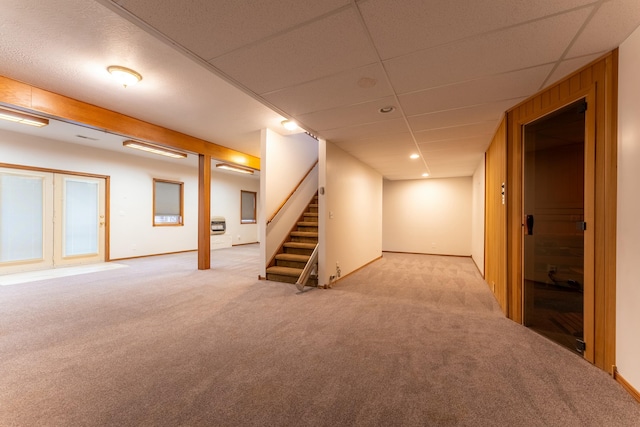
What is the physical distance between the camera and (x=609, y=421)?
1.45 m

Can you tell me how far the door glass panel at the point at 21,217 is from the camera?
16.3 ft

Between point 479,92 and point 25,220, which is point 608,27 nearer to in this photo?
point 479,92

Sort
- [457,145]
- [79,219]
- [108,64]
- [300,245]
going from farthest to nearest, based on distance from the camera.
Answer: [79,219] < [300,245] < [457,145] < [108,64]

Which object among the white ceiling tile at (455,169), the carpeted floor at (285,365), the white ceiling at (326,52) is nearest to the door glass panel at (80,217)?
the carpeted floor at (285,365)

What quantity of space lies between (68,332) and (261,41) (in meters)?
3.19

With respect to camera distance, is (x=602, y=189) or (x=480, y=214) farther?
(x=480, y=214)

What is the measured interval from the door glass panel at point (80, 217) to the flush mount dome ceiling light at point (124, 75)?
464cm

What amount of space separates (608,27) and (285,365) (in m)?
3.17

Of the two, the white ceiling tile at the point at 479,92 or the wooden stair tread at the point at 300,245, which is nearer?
the white ceiling tile at the point at 479,92

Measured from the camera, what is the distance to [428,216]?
8.00 m

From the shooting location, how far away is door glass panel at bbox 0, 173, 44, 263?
4965 millimetres

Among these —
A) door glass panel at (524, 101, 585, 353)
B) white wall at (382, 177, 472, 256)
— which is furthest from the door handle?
white wall at (382, 177, 472, 256)

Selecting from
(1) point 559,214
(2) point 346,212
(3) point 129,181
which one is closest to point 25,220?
(3) point 129,181

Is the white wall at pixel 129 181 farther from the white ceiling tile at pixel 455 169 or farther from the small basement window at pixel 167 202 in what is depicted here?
the white ceiling tile at pixel 455 169
